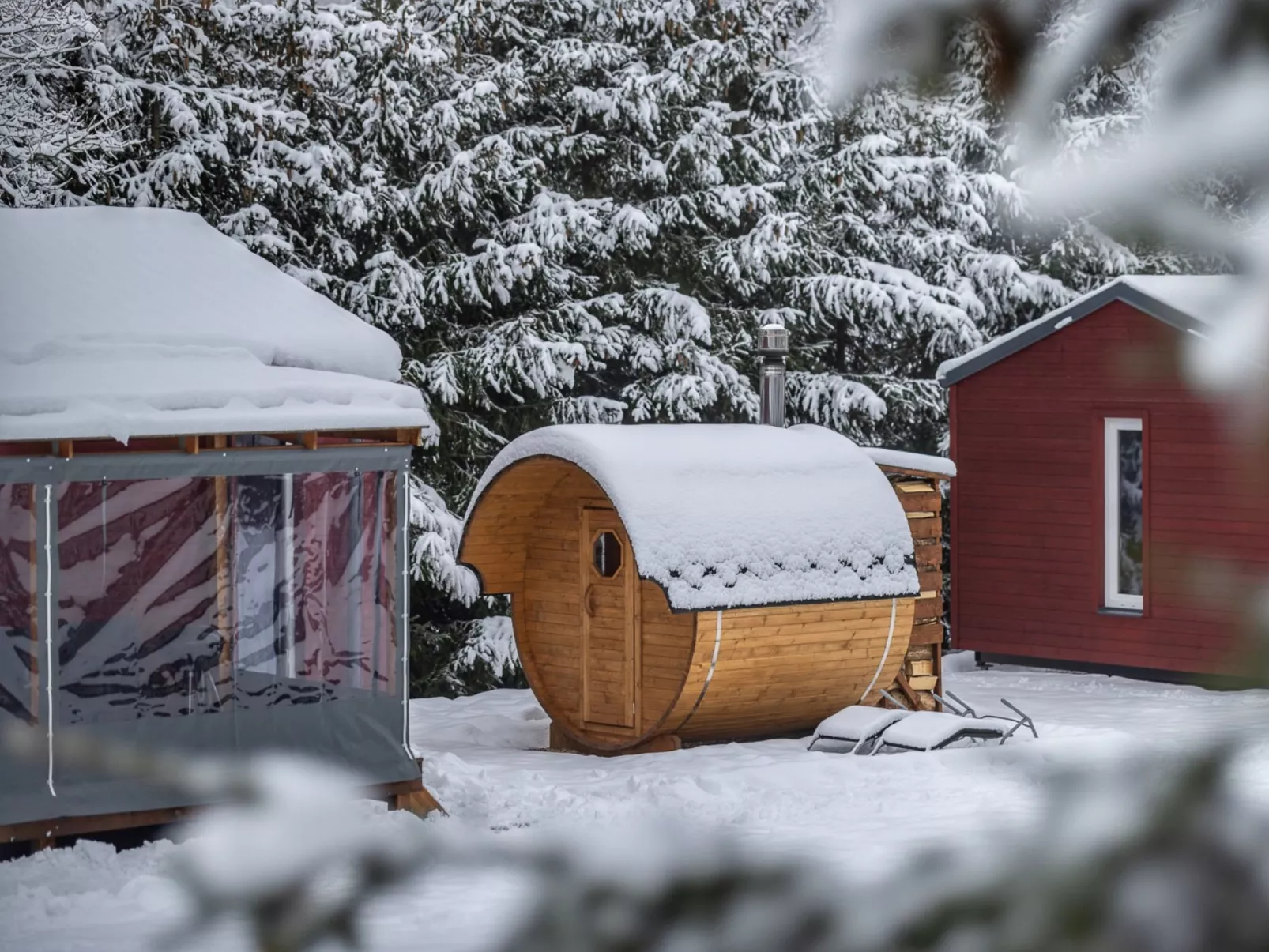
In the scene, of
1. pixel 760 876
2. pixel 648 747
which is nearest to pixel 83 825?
pixel 648 747

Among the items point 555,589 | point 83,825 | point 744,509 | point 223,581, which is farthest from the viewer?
point 555,589

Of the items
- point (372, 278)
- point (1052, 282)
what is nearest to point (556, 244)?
point (372, 278)

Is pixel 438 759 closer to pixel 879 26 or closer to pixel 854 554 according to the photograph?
pixel 854 554

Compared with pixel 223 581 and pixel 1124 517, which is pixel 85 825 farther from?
pixel 1124 517

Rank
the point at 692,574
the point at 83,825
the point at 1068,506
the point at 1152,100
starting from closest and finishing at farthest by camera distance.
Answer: the point at 1152,100
the point at 83,825
the point at 692,574
the point at 1068,506

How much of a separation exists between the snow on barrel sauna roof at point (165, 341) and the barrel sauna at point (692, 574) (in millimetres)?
1994

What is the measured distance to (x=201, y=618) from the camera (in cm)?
905

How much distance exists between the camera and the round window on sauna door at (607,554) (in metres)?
12.2

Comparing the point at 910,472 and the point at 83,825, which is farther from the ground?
the point at 910,472

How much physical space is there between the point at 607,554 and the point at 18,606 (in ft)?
15.4

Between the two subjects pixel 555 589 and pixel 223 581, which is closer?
pixel 223 581

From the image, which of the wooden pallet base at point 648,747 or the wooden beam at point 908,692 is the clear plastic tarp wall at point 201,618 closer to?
the wooden pallet base at point 648,747

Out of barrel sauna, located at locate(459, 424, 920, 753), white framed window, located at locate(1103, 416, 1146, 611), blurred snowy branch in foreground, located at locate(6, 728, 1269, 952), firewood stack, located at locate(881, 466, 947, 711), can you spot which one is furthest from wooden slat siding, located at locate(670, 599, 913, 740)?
blurred snowy branch in foreground, located at locate(6, 728, 1269, 952)

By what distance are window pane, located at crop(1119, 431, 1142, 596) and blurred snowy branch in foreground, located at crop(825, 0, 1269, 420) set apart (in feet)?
52.2
